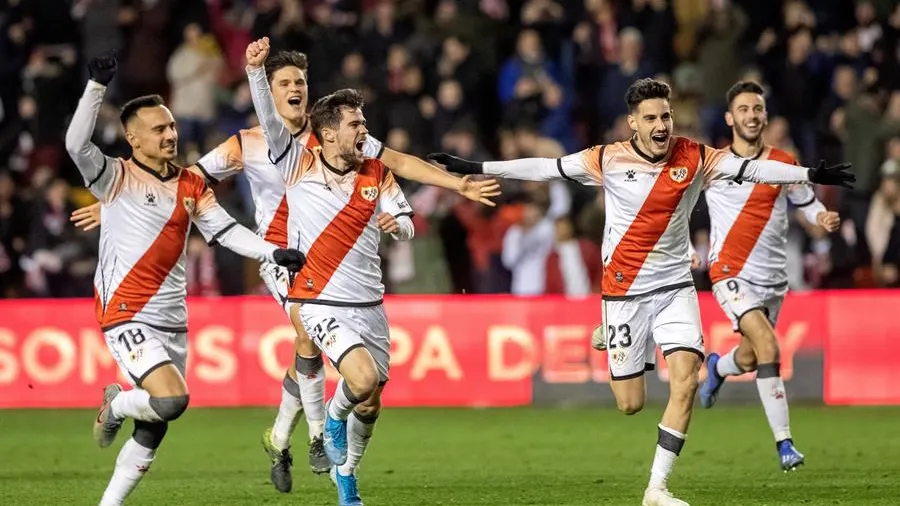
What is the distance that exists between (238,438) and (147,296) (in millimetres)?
5508

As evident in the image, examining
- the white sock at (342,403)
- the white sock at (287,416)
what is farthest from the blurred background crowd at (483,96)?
the white sock at (342,403)

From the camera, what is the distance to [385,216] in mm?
10297

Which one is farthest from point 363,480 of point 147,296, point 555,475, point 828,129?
point 828,129

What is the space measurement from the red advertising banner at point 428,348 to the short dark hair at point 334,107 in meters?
7.22

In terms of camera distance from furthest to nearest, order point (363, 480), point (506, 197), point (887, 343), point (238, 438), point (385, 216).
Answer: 1. point (506, 197)
2. point (887, 343)
3. point (238, 438)
4. point (363, 480)
5. point (385, 216)

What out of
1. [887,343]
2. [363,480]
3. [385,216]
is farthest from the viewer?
[887,343]

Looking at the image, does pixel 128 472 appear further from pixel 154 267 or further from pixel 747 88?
pixel 747 88

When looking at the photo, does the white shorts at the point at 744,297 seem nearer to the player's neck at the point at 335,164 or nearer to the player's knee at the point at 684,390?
the player's knee at the point at 684,390

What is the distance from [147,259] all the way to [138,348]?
58 cm

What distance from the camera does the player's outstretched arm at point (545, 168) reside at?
11117 mm

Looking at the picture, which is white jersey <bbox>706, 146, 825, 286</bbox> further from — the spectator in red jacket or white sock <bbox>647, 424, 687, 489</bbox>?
the spectator in red jacket

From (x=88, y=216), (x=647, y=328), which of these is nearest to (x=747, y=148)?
(x=647, y=328)

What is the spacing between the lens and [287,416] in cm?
1234

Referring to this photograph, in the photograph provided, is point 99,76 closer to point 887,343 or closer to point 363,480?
point 363,480
